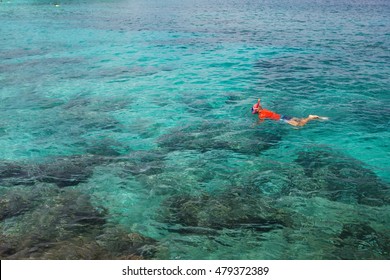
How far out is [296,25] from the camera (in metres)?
43.0

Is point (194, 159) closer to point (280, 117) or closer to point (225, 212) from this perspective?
point (225, 212)

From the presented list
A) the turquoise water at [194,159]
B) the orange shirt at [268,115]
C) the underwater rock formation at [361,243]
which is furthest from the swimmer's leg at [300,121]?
the underwater rock formation at [361,243]

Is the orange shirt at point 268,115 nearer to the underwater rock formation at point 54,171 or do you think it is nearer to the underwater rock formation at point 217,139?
the underwater rock formation at point 217,139

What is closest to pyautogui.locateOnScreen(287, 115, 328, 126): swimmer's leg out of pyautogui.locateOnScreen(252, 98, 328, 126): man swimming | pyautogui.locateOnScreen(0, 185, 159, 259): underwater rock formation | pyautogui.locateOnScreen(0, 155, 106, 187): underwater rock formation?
pyautogui.locateOnScreen(252, 98, 328, 126): man swimming

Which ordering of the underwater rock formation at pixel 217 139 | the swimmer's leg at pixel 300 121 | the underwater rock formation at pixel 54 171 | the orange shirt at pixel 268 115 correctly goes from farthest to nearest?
the orange shirt at pixel 268 115 < the swimmer's leg at pixel 300 121 < the underwater rock formation at pixel 217 139 < the underwater rock formation at pixel 54 171

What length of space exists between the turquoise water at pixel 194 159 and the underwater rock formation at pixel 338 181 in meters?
0.06

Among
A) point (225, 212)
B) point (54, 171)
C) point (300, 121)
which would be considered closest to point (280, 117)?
point (300, 121)

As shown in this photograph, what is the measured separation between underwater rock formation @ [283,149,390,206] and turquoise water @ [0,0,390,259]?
6 cm

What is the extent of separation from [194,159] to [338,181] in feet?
16.5

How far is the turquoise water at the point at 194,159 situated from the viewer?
8625 millimetres

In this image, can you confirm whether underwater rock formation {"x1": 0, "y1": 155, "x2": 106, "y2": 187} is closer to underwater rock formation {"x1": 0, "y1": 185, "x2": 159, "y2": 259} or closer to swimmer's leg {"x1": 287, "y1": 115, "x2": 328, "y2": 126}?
underwater rock formation {"x1": 0, "y1": 185, "x2": 159, "y2": 259}

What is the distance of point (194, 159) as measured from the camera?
12273 millimetres

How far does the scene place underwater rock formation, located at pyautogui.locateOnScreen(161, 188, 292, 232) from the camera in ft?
29.8
